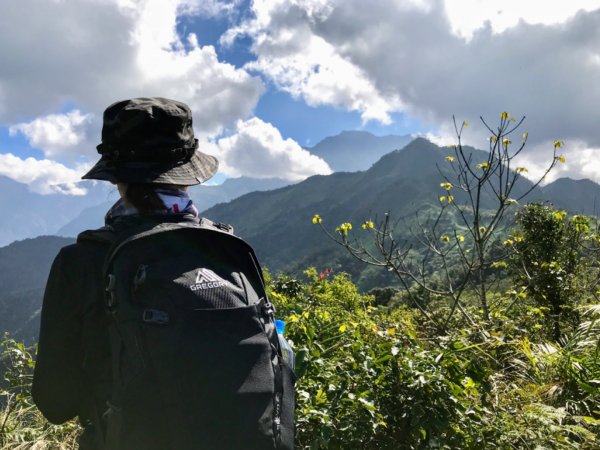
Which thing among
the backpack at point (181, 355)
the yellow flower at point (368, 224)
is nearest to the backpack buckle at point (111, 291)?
the backpack at point (181, 355)

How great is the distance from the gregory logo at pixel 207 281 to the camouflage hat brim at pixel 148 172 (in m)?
0.46

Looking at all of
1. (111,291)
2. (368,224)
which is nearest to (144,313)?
(111,291)

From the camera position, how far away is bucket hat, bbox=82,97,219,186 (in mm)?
1994

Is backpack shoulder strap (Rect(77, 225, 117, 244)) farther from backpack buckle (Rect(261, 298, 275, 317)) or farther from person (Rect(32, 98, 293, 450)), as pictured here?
backpack buckle (Rect(261, 298, 275, 317))

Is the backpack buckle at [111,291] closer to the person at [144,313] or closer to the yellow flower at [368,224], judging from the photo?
the person at [144,313]

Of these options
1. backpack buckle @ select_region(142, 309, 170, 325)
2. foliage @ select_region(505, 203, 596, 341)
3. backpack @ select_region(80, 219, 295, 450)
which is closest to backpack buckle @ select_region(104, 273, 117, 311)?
backpack @ select_region(80, 219, 295, 450)

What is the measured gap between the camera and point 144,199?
2.02 metres

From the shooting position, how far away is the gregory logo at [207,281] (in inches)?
68.9

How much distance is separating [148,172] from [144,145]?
0.14 m

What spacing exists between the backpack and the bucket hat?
11.7 inches

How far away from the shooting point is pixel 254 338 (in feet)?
5.88

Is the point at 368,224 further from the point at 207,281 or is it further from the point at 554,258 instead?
the point at 554,258

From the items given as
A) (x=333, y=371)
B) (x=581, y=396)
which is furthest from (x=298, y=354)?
(x=581, y=396)

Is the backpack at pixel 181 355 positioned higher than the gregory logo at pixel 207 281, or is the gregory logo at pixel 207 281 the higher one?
the gregory logo at pixel 207 281
